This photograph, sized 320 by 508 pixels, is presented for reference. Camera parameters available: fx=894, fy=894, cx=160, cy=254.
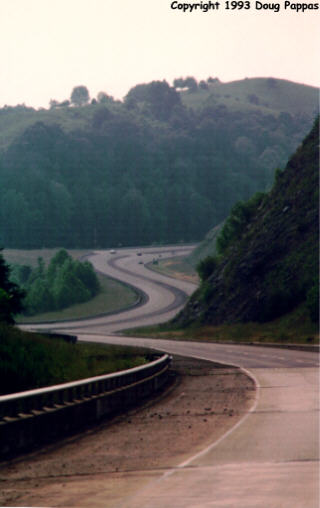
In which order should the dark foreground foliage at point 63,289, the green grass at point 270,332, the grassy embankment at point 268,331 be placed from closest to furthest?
the green grass at point 270,332 < the grassy embankment at point 268,331 < the dark foreground foliage at point 63,289

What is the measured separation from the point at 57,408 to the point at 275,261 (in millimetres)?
68793

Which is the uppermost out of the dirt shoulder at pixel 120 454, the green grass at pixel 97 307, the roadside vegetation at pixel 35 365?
the roadside vegetation at pixel 35 365

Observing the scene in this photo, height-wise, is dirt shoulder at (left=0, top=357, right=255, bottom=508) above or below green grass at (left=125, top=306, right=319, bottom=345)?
above

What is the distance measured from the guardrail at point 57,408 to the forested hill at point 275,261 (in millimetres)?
48541

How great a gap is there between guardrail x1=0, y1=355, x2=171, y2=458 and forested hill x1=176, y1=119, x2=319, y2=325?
48.5 m

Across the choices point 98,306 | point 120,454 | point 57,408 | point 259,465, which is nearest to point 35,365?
point 57,408

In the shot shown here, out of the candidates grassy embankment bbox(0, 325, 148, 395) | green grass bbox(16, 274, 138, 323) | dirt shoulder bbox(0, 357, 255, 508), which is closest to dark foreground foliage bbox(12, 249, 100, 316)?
green grass bbox(16, 274, 138, 323)

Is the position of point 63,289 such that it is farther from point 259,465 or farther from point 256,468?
point 256,468

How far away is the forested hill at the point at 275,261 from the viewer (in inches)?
3076

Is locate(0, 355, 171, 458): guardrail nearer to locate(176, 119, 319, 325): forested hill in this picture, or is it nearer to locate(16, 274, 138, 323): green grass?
locate(176, 119, 319, 325): forested hill

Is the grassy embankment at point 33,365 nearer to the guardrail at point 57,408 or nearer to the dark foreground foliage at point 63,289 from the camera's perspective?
the guardrail at point 57,408

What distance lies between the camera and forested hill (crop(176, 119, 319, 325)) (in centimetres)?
7812

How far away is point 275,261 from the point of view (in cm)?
8412

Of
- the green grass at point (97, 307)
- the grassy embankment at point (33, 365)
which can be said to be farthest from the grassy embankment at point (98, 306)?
the grassy embankment at point (33, 365)
